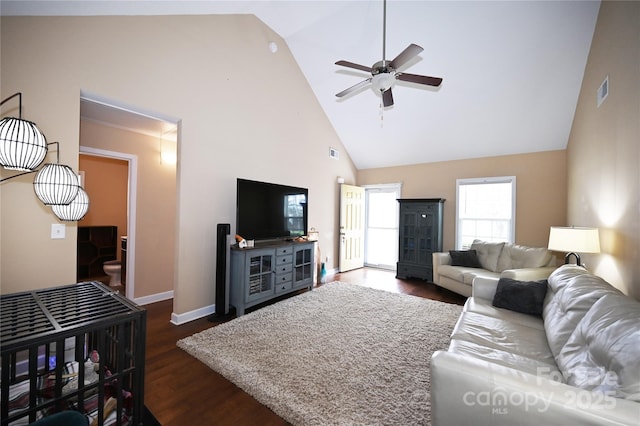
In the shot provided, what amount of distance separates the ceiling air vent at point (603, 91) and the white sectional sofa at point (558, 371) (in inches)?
81.8

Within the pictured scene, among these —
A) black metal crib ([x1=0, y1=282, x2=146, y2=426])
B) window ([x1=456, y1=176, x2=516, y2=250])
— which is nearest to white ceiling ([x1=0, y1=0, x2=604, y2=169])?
window ([x1=456, y1=176, x2=516, y2=250])

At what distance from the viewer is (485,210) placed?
5.03 m

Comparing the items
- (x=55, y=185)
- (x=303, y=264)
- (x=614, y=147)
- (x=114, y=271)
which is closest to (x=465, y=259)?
(x=614, y=147)

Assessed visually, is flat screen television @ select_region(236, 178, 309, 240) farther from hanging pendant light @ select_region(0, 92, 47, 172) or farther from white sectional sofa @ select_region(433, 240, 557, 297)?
white sectional sofa @ select_region(433, 240, 557, 297)

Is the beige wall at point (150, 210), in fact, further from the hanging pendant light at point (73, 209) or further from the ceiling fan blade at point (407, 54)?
the ceiling fan blade at point (407, 54)

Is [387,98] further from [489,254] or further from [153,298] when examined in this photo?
[153,298]

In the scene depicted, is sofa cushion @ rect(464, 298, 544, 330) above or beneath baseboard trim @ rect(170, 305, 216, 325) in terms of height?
above

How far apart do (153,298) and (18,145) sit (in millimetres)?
2886

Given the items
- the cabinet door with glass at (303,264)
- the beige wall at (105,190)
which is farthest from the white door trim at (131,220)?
the cabinet door with glass at (303,264)

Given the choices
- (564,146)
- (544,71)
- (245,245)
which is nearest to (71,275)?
(245,245)

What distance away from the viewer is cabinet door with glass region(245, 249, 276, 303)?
326cm

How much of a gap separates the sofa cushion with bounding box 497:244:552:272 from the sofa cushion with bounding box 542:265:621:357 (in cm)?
189

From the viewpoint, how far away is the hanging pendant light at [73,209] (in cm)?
201

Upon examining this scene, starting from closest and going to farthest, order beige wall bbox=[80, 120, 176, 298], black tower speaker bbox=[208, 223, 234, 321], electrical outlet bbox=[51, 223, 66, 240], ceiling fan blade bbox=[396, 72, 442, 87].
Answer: electrical outlet bbox=[51, 223, 66, 240], ceiling fan blade bbox=[396, 72, 442, 87], black tower speaker bbox=[208, 223, 234, 321], beige wall bbox=[80, 120, 176, 298]
